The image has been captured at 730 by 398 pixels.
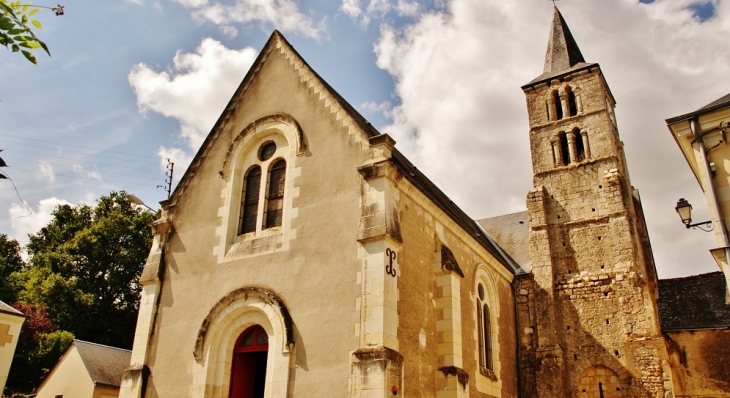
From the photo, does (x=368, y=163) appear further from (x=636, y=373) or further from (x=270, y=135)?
(x=636, y=373)

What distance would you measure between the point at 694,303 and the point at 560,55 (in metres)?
11.6

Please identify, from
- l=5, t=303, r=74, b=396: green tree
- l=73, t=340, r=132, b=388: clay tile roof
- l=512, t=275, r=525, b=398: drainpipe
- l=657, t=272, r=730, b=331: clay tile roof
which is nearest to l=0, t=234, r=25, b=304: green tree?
l=5, t=303, r=74, b=396: green tree

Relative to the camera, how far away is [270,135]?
13438mm

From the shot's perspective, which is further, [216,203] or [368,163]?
[216,203]

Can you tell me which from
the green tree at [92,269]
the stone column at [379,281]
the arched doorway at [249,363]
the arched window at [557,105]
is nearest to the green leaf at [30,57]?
the stone column at [379,281]

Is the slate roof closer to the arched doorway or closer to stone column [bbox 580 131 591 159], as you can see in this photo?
the arched doorway

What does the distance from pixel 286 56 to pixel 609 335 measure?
40.6ft

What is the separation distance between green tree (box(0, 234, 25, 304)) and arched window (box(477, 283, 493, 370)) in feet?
104

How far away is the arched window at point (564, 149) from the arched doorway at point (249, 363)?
1388cm

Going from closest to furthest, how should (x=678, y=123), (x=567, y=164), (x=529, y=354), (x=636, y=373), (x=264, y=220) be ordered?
(x=678, y=123)
(x=264, y=220)
(x=636, y=373)
(x=529, y=354)
(x=567, y=164)

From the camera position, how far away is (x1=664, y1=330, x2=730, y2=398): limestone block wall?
15.5m

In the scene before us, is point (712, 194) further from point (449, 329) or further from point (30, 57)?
point (30, 57)

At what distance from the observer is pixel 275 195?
41.8ft

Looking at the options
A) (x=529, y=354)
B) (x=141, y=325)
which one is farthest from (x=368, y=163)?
(x=529, y=354)
